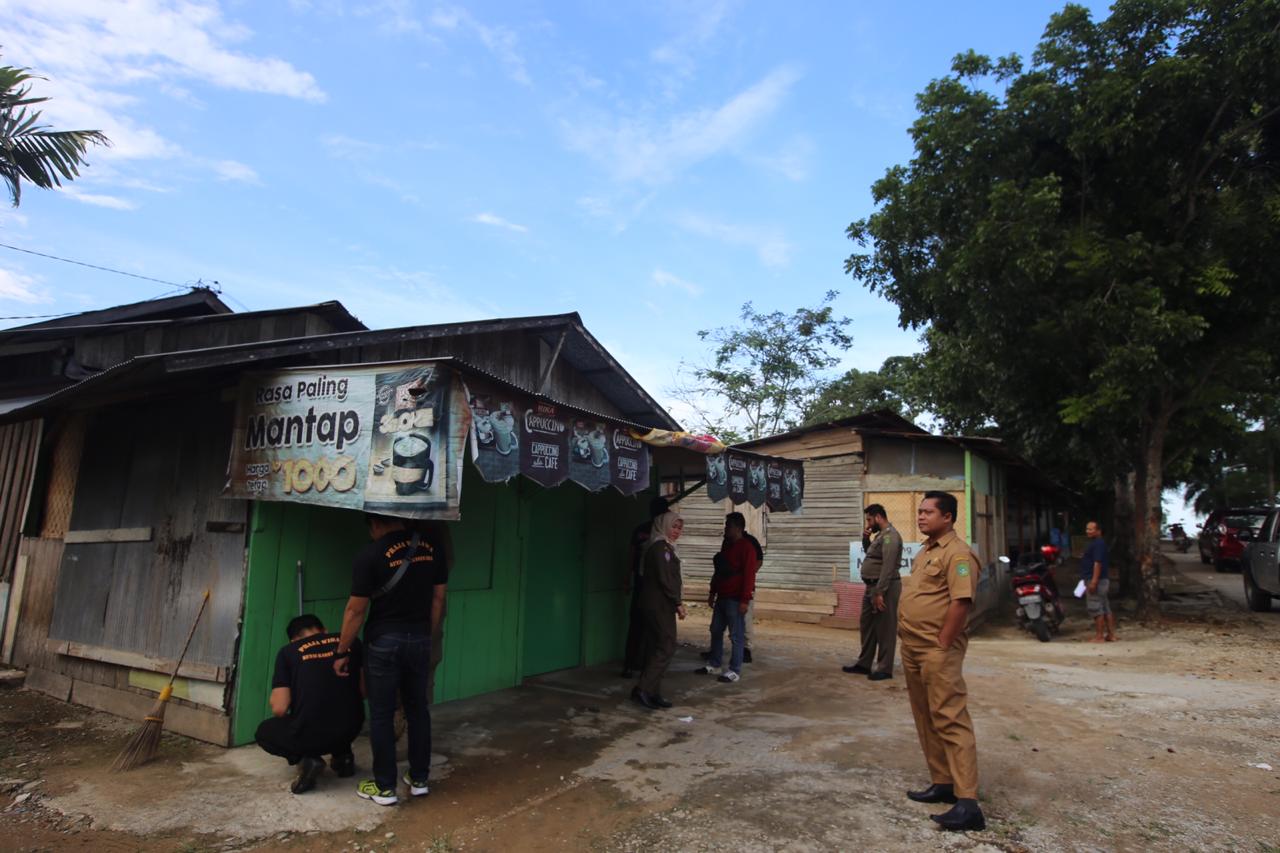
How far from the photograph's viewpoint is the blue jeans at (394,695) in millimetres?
4156

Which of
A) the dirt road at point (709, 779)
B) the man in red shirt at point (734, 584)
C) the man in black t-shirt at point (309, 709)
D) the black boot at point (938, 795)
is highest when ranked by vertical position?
the man in red shirt at point (734, 584)

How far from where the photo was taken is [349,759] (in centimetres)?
463

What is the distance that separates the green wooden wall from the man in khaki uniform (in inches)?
108

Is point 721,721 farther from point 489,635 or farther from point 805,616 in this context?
point 805,616

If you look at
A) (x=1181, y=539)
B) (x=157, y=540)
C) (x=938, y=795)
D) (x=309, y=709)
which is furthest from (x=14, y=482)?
(x=1181, y=539)

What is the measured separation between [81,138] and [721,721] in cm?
977

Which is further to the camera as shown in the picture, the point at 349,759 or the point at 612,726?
the point at 612,726

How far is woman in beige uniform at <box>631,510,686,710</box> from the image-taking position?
6.55 meters

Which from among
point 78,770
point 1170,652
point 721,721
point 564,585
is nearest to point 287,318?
point 564,585

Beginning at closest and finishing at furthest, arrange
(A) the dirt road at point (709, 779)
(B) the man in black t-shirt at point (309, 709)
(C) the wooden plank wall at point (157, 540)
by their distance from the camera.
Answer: (A) the dirt road at point (709, 779) → (B) the man in black t-shirt at point (309, 709) → (C) the wooden plank wall at point (157, 540)

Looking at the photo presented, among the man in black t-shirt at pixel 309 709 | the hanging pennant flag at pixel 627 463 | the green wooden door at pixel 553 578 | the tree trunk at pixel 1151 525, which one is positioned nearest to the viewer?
the man in black t-shirt at pixel 309 709

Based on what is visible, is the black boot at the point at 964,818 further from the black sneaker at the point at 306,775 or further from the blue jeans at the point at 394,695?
→ the black sneaker at the point at 306,775

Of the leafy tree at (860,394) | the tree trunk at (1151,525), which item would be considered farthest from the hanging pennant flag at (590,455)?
the leafy tree at (860,394)

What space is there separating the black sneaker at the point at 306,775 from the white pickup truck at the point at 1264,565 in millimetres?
15068
